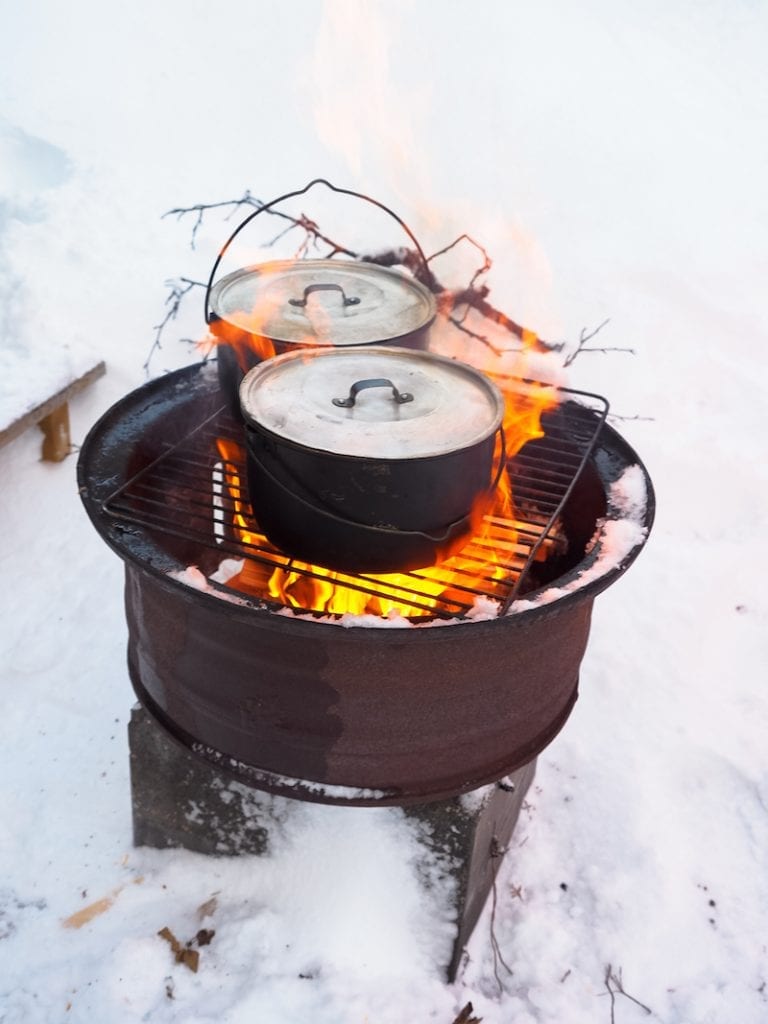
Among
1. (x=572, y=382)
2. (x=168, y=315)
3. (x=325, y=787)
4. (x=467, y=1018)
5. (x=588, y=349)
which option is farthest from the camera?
(x=572, y=382)

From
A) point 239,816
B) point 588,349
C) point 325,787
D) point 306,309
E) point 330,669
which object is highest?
point 306,309

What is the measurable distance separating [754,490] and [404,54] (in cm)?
692

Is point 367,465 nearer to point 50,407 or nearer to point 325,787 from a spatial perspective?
point 325,787

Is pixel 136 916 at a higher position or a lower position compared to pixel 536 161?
lower

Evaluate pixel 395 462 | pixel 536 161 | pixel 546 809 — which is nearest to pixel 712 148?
pixel 536 161

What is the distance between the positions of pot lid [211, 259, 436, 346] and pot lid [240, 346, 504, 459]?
237 millimetres

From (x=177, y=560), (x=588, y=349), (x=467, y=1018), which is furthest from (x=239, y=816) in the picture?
(x=588, y=349)

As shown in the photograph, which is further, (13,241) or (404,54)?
(404,54)

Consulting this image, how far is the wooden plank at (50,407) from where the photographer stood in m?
4.44

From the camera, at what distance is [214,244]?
6836 mm

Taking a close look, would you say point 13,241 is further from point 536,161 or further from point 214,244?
point 536,161

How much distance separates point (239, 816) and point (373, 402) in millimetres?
1681

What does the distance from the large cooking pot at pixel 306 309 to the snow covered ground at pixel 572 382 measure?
5.23 ft

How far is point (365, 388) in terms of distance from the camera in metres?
2.28
